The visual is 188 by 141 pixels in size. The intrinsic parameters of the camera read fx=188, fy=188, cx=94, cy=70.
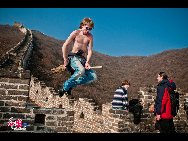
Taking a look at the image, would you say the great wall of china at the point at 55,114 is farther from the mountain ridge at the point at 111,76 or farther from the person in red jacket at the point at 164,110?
the mountain ridge at the point at 111,76

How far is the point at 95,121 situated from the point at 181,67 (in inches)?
700

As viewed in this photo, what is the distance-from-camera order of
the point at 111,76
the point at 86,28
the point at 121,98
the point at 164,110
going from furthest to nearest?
the point at 111,76, the point at 121,98, the point at 164,110, the point at 86,28

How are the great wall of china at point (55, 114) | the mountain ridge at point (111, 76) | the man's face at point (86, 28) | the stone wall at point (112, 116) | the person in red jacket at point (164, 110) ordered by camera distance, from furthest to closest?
the mountain ridge at point (111, 76), the stone wall at point (112, 116), the person in red jacket at point (164, 110), the great wall of china at point (55, 114), the man's face at point (86, 28)

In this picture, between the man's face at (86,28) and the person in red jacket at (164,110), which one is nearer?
the man's face at (86,28)

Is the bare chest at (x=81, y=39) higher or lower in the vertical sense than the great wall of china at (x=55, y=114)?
higher

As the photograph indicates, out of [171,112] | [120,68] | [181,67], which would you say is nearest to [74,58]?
[171,112]

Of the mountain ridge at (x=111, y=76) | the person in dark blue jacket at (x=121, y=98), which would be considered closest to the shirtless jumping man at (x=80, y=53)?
the person in dark blue jacket at (x=121, y=98)

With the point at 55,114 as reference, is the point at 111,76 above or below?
above

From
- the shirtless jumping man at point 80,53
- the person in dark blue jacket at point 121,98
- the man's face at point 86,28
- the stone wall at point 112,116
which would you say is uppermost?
the man's face at point 86,28

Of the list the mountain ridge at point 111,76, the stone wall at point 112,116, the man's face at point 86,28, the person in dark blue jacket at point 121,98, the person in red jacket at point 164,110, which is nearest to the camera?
the man's face at point 86,28

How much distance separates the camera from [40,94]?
14.2 metres

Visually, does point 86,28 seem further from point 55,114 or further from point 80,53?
point 55,114

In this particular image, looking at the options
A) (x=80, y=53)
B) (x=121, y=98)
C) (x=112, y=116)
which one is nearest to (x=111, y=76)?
(x=112, y=116)
